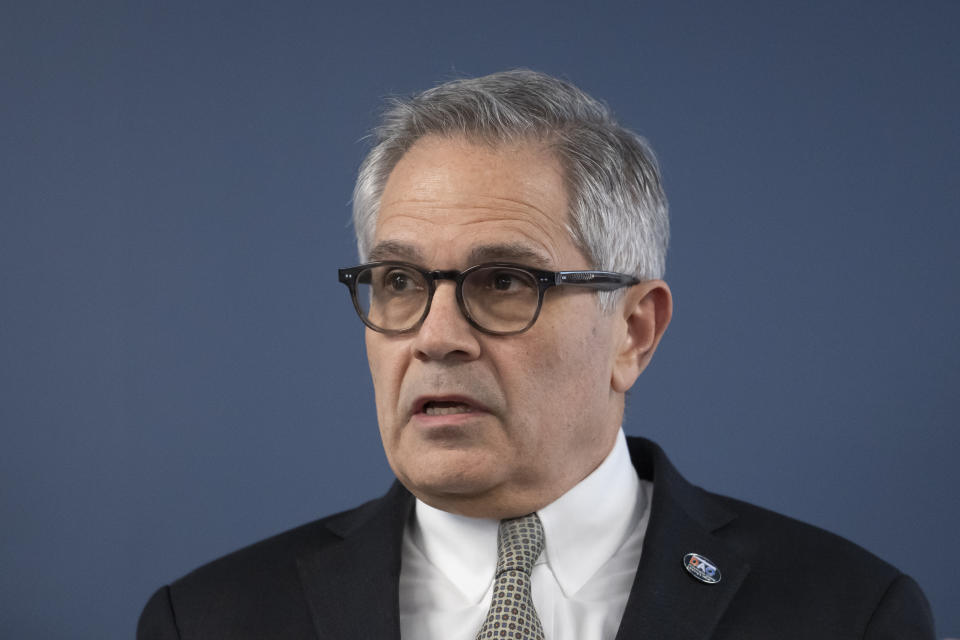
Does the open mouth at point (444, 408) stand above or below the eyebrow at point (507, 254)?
below

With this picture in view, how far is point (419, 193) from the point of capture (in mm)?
2285

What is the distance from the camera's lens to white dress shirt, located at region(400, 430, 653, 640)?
2.28 m

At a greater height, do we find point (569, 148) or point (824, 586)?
point (569, 148)

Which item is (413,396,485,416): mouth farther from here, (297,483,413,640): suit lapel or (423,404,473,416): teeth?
(297,483,413,640): suit lapel

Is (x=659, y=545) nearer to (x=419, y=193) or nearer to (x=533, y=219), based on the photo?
(x=533, y=219)

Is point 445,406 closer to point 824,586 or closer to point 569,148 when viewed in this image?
point 569,148

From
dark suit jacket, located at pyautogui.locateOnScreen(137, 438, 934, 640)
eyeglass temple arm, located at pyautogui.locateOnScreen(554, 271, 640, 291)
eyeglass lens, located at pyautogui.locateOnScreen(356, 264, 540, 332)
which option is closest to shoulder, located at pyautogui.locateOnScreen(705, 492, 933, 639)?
dark suit jacket, located at pyautogui.locateOnScreen(137, 438, 934, 640)

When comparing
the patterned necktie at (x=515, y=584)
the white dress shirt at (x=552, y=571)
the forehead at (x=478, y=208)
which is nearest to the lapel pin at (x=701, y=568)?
the white dress shirt at (x=552, y=571)

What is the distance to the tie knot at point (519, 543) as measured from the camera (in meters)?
2.24

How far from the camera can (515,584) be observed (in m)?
2.21

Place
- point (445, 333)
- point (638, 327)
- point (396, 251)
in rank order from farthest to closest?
point (638, 327) < point (396, 251) < point (445, 333)

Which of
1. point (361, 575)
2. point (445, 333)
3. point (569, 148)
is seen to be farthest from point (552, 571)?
point (569, 148)

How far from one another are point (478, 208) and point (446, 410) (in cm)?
41

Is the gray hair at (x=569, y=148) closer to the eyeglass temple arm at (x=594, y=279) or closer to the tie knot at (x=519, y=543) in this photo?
the eyeglass temple arm at (x=594, y=279)
